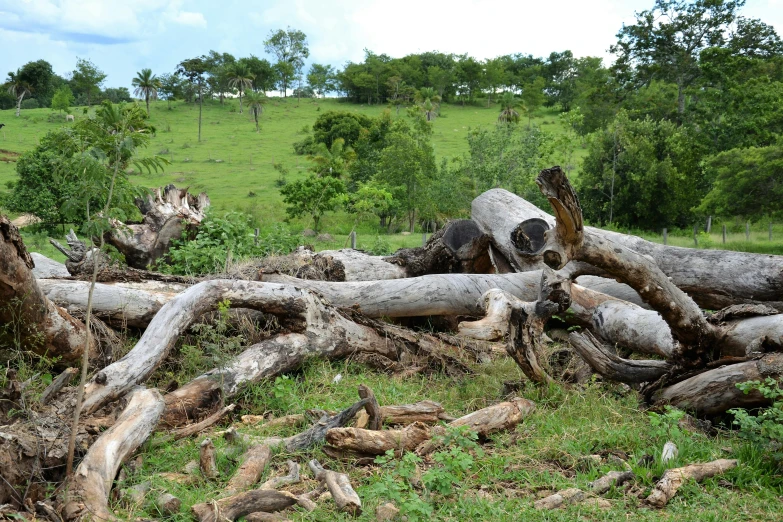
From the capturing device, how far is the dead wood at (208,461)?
15.6ft

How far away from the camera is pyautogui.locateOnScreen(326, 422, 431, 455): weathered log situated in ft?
16.2

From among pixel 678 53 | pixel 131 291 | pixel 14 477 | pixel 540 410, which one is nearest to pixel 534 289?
pixel 540 410

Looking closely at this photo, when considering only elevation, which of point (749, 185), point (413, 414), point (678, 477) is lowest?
point (413, 414)

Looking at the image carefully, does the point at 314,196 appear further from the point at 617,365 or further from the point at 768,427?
the point at 768,427

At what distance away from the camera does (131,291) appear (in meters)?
7.62

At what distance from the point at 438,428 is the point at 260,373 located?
2024mm

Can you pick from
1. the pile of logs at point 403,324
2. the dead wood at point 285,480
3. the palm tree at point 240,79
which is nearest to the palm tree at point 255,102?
the palm tree at point 240,79

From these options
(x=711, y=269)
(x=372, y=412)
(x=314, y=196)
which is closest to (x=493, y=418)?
(x=372, y=412)

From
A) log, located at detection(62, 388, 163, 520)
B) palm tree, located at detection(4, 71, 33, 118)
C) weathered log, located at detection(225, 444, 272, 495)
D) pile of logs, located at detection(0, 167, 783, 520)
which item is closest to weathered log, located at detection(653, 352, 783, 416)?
pile of logs, located at detection(0, 167, 783, 520)

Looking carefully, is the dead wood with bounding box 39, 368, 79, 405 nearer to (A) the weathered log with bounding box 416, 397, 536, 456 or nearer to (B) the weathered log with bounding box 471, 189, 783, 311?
(A) the weathered log with bounding box 416, 397, 536, 456

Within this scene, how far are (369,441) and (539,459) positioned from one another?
121 cm

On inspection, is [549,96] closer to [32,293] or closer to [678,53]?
[678,53]

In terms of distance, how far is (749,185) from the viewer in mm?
22703

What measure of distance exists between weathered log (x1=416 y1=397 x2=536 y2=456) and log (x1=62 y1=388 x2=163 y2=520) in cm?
219
